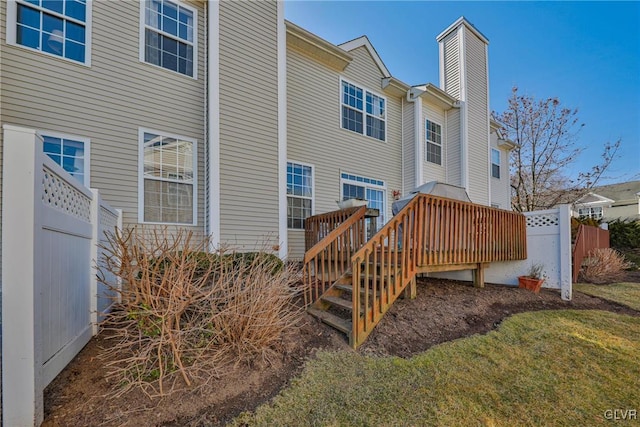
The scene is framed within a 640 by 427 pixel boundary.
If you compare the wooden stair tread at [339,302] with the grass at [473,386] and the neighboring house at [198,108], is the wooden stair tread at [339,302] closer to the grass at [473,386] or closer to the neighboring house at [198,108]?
the grass at [473,386]

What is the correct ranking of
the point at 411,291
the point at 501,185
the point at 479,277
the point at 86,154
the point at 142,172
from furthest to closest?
1. the point at 501,185
2. the point at 479,277
3. the point at 142,172
4. the point at 86,154
5. the point at 411,291

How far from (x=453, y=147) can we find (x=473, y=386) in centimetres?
1009

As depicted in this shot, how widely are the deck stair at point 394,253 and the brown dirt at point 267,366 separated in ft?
0.98

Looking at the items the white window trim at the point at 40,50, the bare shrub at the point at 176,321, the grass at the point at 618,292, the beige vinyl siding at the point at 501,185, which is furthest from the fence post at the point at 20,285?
the beige vinyl siding at the point at 501,185

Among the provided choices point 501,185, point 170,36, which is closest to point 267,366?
point 170,36

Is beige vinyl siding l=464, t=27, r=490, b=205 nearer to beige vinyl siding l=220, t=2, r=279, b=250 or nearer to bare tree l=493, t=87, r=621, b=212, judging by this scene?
bare tree l=493, t=87, r=621, b=212

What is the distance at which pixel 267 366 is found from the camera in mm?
2848

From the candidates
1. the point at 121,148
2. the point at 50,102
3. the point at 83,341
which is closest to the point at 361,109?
the point at 121,148

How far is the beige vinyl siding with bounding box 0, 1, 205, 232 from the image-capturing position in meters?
4.53

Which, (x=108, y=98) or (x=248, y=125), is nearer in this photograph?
(x=108, y=98)

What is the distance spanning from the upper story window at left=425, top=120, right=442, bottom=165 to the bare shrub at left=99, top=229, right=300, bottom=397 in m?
9.18

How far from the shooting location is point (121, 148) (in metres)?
5.23

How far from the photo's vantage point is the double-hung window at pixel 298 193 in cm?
759

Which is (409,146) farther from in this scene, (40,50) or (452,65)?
(40,50)
